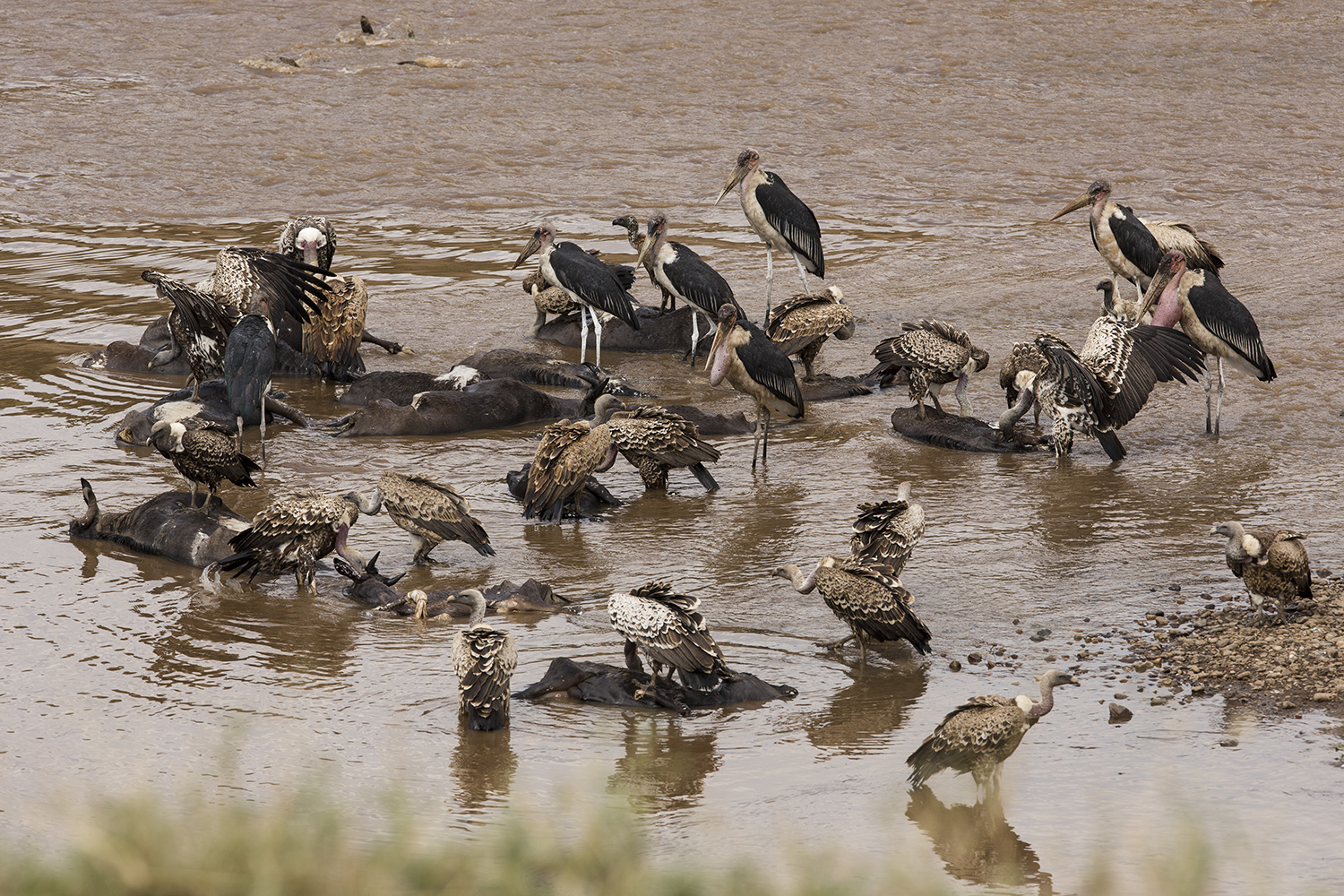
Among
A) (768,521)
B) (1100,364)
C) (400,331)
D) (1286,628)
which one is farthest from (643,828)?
(400,331)

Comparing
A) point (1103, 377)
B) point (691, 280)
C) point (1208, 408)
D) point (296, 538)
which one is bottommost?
point (296, 538)

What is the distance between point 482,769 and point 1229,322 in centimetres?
700

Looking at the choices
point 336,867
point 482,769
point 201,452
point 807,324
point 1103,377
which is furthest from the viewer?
point 807,324

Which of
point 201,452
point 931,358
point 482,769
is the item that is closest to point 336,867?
point 482,769

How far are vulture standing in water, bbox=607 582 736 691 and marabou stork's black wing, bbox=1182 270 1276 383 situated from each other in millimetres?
5770

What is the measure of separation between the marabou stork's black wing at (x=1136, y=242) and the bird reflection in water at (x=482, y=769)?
8069 mm

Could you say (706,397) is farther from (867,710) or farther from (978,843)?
(978,843)

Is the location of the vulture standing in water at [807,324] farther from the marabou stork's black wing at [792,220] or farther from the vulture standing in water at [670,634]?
the vulture standing in water at [670,634]

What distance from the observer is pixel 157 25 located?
26500 mm

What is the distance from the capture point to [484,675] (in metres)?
6.00

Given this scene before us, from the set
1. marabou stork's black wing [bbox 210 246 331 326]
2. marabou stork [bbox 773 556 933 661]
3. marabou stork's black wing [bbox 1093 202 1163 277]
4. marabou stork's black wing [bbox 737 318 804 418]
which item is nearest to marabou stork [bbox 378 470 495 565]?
marabou stork [bbox 773 556 933 661]

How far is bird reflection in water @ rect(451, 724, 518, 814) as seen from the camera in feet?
18.1

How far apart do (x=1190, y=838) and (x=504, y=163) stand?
17.2 metres

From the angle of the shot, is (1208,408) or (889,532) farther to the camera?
(1208,408)
